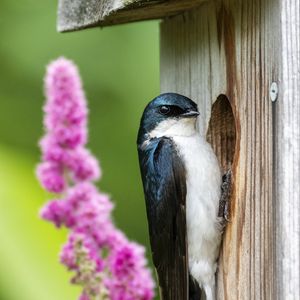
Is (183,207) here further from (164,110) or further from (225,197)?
(164,110)

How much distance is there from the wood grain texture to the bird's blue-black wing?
0.11 metres

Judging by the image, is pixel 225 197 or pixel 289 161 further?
pixel 225 197

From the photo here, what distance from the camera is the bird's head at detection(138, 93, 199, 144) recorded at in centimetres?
192

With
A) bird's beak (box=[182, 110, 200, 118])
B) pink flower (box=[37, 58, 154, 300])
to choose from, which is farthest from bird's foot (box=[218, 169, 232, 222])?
pink flower (box=[37, 58, 154, 300])

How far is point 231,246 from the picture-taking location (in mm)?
1794

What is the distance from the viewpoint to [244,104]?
165 cm

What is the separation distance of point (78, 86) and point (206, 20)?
50.4 inches

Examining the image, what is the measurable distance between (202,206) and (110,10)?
0.53 m

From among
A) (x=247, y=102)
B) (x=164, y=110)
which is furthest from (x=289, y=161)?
(x=164, y=110)

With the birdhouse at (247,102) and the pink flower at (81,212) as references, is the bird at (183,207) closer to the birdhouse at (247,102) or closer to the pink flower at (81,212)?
the birdhouse at (247,102)

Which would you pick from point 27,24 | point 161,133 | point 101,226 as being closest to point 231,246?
point 161,133

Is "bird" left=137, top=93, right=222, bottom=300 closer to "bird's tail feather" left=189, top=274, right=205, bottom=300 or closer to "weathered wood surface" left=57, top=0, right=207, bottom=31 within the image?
"bird's tail feather" left=189, top=274, right=205, bottom=300

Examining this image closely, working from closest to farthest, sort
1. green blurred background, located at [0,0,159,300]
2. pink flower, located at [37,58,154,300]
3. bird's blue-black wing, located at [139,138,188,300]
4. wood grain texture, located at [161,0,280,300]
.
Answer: pink flower, located at [37,58,154,300] → wood grain texture, located at [161,0,280,300] → bird's blue-black wing, located at [139,138,188,300] → green blurred background, located at [0,0,159,300]

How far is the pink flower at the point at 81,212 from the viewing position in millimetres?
671
